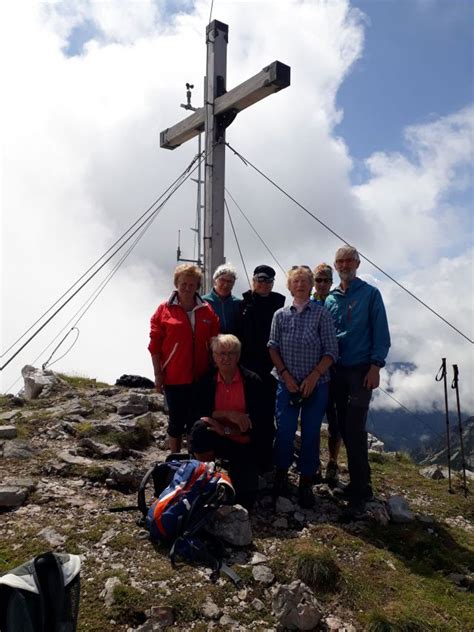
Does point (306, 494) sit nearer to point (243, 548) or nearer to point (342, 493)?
point (342, 493)

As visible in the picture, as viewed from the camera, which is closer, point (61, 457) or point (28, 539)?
point (28, 539)

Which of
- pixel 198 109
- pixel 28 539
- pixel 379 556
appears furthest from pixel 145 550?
pixel 198 109

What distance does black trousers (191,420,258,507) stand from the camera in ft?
19.0

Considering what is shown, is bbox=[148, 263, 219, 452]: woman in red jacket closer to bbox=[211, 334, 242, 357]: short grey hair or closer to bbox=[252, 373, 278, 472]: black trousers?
bbox=[211, 334, 242, 357]: short grey hair

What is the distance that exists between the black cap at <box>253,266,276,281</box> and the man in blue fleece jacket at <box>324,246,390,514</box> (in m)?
0.84

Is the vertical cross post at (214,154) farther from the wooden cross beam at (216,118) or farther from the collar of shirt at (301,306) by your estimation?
the collar of shirt at (301,306)

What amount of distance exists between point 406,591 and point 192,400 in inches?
118

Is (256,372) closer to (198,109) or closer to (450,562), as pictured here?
(450,562)

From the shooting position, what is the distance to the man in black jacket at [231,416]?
5801mm

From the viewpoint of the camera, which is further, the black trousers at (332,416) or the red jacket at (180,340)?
the black trousers at (332,416)

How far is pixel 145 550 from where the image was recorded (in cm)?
469

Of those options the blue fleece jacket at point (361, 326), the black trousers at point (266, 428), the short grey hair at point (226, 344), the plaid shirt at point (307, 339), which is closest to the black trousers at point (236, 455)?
the black trousers at point (266, 428)

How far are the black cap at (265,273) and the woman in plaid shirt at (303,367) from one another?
452 millimetres

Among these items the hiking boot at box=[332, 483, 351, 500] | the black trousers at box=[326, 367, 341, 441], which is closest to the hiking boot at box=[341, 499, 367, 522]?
the hiking boot at box=[332, 483, 351, 500]
